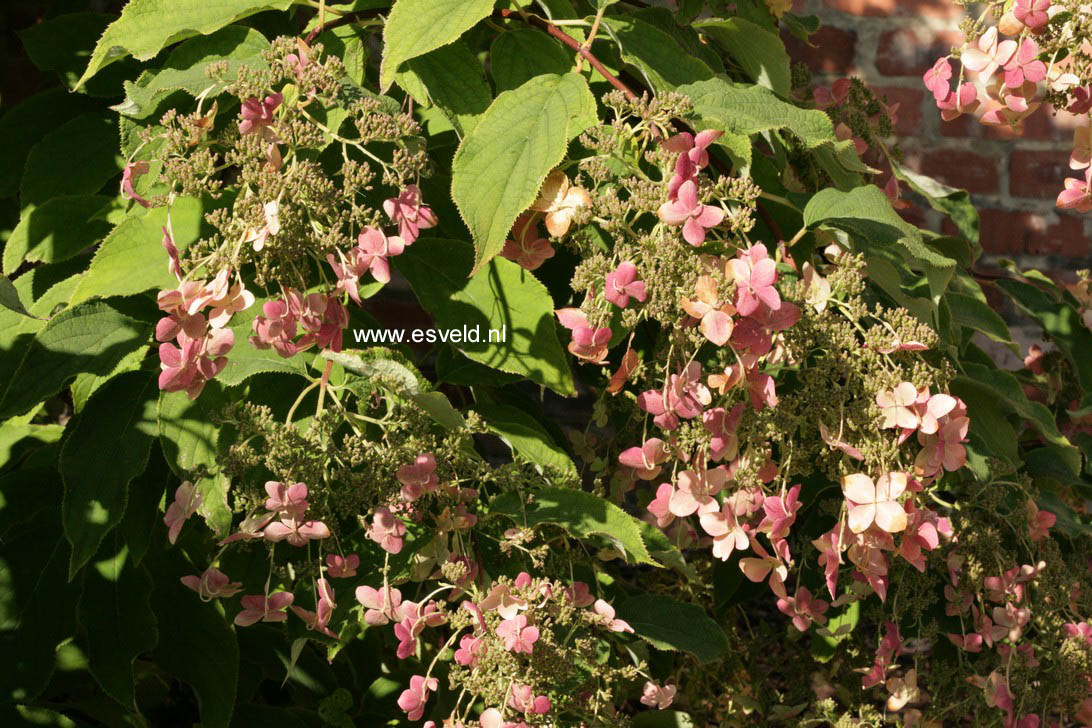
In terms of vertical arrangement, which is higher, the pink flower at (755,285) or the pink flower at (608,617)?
the pink flower at (755,285)

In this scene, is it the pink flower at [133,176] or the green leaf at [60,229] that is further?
the green leaf at [60,229]

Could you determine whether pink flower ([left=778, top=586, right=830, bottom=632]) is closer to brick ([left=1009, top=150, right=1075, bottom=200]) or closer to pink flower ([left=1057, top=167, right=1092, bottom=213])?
pink flower ([left=1057, top=167, right=1092, bottom=213])

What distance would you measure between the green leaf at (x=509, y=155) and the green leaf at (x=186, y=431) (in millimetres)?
299

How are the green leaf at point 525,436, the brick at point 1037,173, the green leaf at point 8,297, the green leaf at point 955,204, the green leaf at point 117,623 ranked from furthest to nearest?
the brick at point 1037,173
the green leaf at point 955,204
the green leaf at point 117,623
the green leaf at point 525,436
the green leaf at point 8,297

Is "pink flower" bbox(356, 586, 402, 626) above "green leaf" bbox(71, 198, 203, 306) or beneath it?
beneath

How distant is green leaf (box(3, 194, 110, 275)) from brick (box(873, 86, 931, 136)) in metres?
1.60

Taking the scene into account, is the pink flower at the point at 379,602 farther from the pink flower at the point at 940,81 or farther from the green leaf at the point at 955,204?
the green leaf at the point at 955,204

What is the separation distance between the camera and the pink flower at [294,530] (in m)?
0.88

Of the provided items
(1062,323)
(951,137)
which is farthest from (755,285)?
(951,137)

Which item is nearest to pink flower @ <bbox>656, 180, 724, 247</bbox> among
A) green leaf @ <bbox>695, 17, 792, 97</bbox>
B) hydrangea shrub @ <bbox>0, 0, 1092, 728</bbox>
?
hydrangea shrub @ <bbox>0, 0, 1092, 728</bbox>

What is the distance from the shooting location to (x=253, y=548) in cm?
107

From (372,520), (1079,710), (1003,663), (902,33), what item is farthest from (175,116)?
(902,33)

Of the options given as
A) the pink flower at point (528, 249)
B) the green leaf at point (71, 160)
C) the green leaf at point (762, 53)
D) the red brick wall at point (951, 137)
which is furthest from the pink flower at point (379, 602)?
the red brick wall at point (951, 137)

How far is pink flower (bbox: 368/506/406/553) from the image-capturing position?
89 cm
